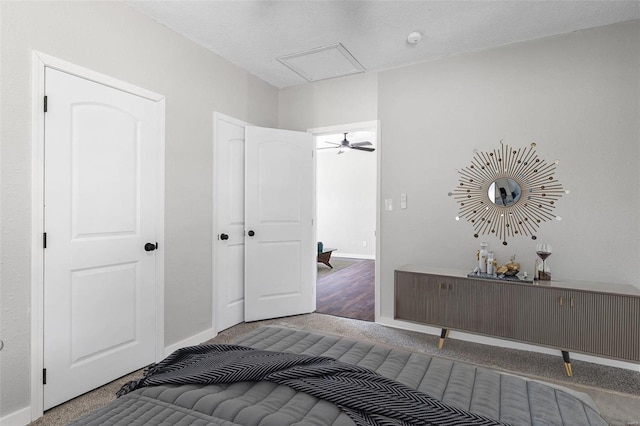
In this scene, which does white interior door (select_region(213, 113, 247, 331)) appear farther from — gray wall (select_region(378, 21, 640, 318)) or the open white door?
gray wall (select_region(378, 21, 640, 318))

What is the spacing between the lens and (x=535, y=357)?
9.38 feet

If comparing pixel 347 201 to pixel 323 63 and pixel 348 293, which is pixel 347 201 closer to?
pixel 348 293

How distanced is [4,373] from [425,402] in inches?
85.6

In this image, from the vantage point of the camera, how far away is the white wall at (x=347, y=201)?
825 centimetres

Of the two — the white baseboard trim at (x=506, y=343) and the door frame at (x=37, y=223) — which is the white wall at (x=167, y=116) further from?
the white baseboard trim at (x=506, y=343)

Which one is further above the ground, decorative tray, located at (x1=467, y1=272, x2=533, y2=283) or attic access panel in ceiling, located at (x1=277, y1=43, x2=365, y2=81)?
attic access panel in ceiling, located at (x1=277, y1=43, x2=365, y2=81)

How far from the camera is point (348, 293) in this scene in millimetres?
4879

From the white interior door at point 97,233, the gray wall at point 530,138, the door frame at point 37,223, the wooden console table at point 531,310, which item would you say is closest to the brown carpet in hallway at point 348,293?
the gray wall at point 530,138

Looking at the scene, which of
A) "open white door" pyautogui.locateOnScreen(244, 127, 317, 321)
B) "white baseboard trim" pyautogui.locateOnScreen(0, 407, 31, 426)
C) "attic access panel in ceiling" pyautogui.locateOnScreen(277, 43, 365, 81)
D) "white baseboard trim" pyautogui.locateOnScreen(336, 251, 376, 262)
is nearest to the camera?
"white baseboard trim" pyautogui.locateOnScreen(0, 407, 31, 426)

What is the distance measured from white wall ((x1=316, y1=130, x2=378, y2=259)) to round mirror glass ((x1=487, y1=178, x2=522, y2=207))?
16.3ft

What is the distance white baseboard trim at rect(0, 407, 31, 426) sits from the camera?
1.87m

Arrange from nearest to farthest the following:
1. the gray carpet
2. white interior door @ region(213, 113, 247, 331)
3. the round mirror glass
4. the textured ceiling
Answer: the gray carpet
the textured ceiling
the round mirror glass
white interior door @ region(213, 113, 247, 331)

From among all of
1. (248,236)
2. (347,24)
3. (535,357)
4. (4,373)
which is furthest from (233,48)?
(535,357)

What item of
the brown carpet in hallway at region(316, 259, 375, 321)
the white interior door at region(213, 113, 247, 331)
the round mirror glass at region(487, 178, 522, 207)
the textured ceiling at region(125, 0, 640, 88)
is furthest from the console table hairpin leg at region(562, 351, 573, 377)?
the white interior door at region(213, 113, 247, 331)
